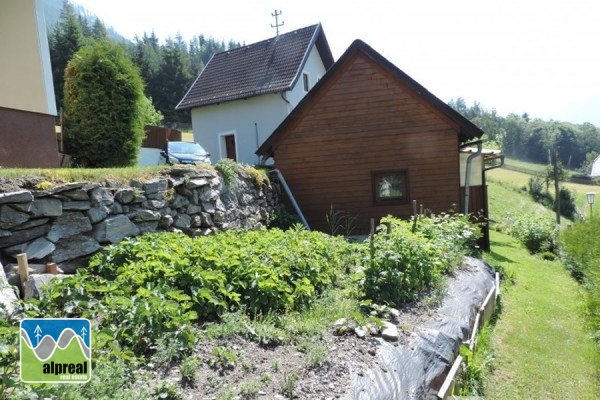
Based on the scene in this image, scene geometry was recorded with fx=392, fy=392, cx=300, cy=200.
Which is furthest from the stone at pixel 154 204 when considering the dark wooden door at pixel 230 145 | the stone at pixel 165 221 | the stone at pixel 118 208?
the dark wooden door at pixel 230 145

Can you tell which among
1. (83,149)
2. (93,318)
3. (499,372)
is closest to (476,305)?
(499,372)

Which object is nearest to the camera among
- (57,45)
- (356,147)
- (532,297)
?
(532,297)

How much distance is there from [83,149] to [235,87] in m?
11.6

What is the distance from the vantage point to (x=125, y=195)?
18.3 ft

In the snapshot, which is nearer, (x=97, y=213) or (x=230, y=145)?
(x=97, y=213)

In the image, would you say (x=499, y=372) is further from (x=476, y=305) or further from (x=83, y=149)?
(x=83, y=149)

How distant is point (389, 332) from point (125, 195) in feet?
13.2

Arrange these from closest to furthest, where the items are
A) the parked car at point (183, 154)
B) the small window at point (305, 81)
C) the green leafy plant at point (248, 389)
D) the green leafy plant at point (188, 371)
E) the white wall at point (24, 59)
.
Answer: the green leafy plant at point (248, 389) < the green leafy plant at point (188, 371) < the white wall at point (24, 59) < the parked car at point (183, 154) < the small window at point (305, 81)

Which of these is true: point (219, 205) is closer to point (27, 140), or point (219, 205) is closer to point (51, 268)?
point (27, 140)

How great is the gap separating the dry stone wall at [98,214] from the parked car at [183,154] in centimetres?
626

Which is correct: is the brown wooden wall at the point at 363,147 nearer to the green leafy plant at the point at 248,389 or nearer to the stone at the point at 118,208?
the stone at the point at 118,208

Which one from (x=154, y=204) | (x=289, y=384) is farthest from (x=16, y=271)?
(x=289, y=384)

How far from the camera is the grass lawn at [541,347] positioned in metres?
4.84

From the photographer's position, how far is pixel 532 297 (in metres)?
8.25
